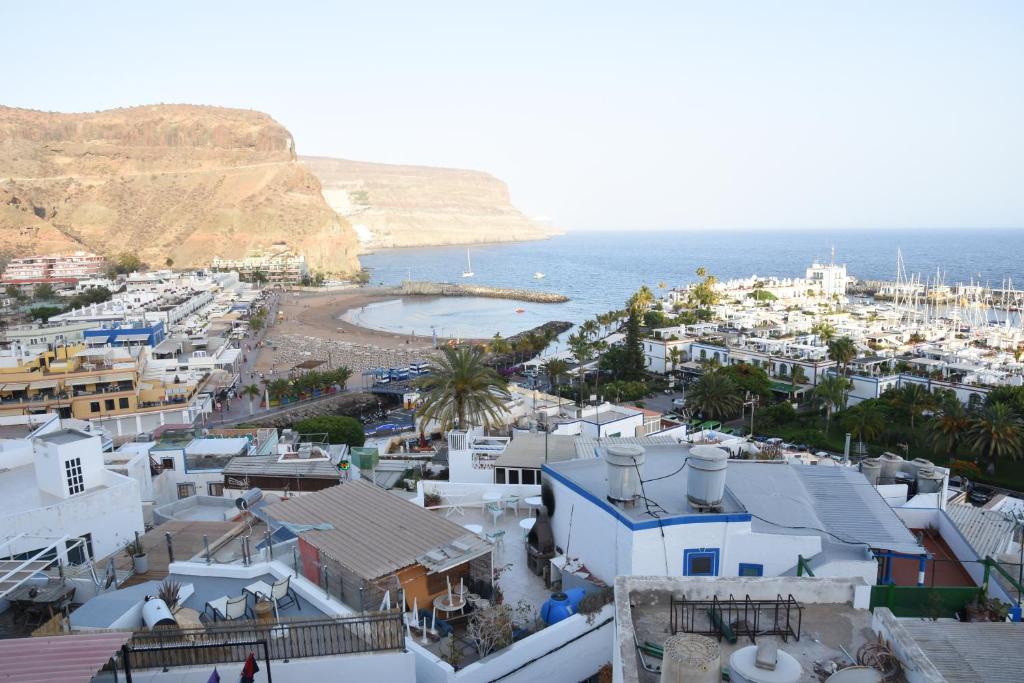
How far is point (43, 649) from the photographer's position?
14.4ft

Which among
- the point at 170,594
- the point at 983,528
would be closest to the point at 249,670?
the point at 170,594

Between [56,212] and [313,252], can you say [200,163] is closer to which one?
[56,212]

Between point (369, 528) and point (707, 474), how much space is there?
388cm

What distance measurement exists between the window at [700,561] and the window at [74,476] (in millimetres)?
9131

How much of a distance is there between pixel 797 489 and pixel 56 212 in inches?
5562

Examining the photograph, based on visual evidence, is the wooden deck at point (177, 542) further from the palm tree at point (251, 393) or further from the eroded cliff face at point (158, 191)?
the eroded cliff face at point (158, 191)

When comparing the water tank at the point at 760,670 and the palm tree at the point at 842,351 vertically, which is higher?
the water tank at the point at 760,670

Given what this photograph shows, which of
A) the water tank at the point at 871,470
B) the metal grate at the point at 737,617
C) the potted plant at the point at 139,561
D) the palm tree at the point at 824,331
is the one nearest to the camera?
the metal grate at the point at 737,617

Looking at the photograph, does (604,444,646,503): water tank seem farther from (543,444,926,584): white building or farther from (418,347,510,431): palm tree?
(418,347,510,431): palm tree

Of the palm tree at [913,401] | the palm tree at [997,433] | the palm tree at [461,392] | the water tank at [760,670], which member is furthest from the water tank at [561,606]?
the palm tree at [913,401]

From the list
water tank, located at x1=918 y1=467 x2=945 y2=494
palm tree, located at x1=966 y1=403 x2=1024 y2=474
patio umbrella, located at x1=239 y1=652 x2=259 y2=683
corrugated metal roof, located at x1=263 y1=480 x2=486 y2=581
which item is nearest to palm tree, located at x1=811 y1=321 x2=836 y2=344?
palm tree, located at x1=966 y1=403 x2=1024 y2=474

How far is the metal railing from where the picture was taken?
5.48 meters

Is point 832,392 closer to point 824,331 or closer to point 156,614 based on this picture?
point 824,331

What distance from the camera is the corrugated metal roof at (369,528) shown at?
7.29 m
